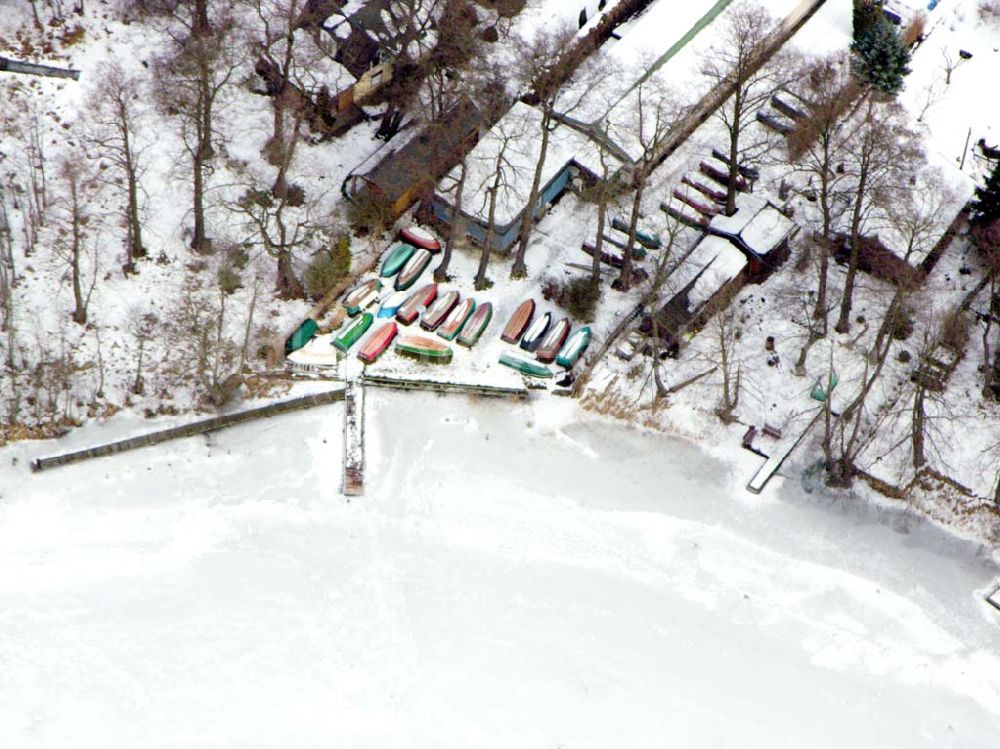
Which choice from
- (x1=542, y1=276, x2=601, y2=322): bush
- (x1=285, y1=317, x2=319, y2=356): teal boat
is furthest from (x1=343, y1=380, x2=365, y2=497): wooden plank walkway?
(x1=542, y1=276, x2=601, y2=322): bush

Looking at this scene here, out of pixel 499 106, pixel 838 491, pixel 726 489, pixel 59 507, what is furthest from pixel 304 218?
pixel 838 491

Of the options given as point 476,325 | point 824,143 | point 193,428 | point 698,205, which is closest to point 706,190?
point 698,205

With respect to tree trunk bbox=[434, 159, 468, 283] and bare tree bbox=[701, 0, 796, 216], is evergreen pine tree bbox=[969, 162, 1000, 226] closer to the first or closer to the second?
bare tree bbox=[701, 0, 796, 216]

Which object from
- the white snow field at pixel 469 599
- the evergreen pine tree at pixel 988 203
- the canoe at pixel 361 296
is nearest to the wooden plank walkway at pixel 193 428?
the white snow field at pixel 469 599

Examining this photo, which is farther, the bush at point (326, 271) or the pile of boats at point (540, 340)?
the bush at point (326, 271)

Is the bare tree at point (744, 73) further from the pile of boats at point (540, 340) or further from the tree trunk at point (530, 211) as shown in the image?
the pile of boats at point (540, 340)

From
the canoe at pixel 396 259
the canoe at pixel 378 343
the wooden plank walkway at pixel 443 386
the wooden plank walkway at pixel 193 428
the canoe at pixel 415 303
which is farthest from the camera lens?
the canoe at pixel 396 259

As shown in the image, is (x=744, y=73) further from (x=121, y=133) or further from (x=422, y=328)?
(x=121, y=133)
